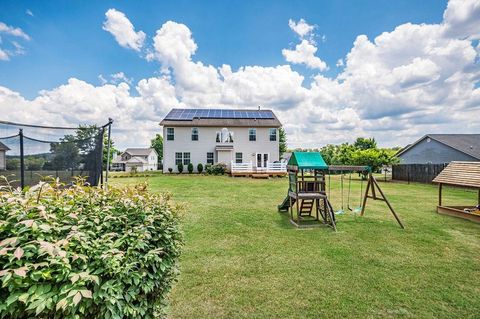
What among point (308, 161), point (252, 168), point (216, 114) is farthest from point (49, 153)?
point (216, 114)

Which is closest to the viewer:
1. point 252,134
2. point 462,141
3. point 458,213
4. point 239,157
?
A: point 458,213

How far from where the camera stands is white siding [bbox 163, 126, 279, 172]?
22516 millimetres

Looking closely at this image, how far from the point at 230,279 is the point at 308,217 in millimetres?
4922

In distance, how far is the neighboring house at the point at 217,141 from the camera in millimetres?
22516

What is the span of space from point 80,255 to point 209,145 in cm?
2172

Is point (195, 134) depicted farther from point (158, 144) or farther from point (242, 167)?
point (158, 144)

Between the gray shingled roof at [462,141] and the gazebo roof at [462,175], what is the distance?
1466 centimetres

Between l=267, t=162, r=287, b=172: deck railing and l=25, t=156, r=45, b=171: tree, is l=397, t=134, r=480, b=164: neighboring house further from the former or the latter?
l=25, t=156, r=45, b=171: tree

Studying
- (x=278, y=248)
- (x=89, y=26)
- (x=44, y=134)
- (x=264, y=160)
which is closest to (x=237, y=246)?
(x=278, y=248)

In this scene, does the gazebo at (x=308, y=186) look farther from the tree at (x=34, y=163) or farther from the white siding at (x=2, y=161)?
the white siding at (x=2, y=161)

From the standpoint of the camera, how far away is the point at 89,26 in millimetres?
7988

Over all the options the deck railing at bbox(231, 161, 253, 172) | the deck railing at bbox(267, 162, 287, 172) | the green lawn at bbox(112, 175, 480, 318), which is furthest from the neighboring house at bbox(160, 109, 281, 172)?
the green lawn at bbox(112, 175, 480, 318)

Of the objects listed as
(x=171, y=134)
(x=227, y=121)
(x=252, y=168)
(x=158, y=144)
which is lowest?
(x=252, y=168)

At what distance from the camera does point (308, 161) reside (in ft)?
22.8
